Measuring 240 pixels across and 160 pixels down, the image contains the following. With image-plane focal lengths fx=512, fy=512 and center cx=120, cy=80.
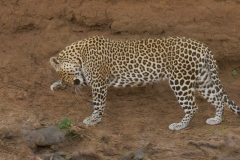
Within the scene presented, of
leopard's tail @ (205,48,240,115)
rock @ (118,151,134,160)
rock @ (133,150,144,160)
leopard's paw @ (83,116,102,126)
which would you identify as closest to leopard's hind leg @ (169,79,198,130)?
leopard's tail @ (205,48,240,115)

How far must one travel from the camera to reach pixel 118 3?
39.8 ft

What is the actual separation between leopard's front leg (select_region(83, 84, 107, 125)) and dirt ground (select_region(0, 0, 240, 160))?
8.4 inches

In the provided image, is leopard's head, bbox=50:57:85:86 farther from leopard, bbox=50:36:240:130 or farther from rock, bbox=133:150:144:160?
rock, bbox=133:150:144:160

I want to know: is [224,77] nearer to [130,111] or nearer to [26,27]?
[130,111]

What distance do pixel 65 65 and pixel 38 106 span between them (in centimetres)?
121

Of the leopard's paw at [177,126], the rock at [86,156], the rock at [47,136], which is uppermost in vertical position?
the rock at [47,136]

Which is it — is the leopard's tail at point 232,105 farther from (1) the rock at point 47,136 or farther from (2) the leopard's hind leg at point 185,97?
(1) the rock at point 47,136

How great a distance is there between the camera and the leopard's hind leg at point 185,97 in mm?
9852

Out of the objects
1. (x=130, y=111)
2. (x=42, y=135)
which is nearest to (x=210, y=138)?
(x=130, y=111)

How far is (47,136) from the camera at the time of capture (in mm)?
9547

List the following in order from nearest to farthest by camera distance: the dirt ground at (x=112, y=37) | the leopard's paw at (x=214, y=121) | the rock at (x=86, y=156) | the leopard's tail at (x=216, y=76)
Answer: the rock at (x=86, y=156) → the leopard's tail at (x=216, y=76) → the leopard's paw at (x=214, y=121) → the dirt ground at (x=112, y=37)

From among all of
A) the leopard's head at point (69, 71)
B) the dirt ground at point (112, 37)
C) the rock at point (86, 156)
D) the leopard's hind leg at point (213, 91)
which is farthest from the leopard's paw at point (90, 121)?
the leopard's hind leg at point (213, 91)

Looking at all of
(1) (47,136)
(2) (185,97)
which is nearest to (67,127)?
(1) (47,136)

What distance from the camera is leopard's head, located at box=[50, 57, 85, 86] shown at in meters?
10.4
